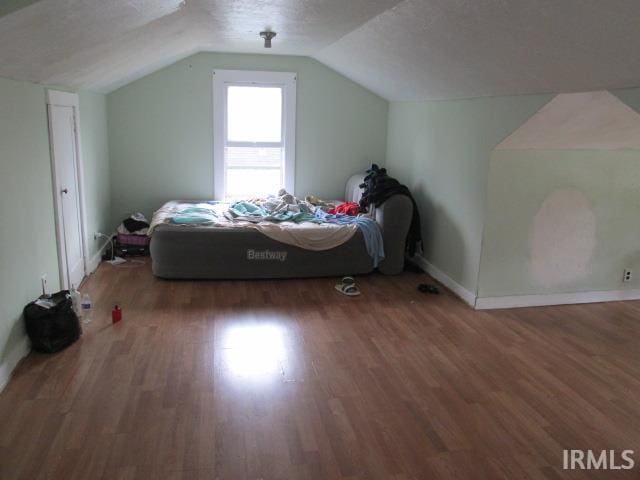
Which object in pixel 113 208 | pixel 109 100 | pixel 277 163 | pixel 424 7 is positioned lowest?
pixel 113 208

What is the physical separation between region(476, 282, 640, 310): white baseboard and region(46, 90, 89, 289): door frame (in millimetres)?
3325

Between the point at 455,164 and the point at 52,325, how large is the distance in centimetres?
345

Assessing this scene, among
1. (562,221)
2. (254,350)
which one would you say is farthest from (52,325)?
(562,221)

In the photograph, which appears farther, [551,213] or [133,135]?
[133,135]

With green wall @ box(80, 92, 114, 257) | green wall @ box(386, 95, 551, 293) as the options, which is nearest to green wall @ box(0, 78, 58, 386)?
green wall @ box(80, 92, 114, 257)

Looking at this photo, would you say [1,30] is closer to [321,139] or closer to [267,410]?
[267,410]

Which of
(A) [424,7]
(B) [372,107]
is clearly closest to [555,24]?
(A) [424,7]

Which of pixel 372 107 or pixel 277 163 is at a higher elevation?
pixel 372 107

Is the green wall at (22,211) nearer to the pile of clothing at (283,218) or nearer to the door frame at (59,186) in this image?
the door frame at (59,186)

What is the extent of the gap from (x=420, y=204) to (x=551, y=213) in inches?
57.4

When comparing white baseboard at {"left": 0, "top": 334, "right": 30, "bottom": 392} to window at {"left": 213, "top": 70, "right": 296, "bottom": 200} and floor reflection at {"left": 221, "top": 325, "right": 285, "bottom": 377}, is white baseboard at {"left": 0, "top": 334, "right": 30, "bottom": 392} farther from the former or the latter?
window at {"left": 213, "top": 70, "right": 296, "bottom": 200}

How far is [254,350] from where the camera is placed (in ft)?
11.4

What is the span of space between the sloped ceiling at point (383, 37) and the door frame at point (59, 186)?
0.17 m

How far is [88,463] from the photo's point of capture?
2.30 meters
